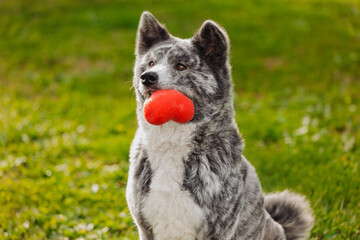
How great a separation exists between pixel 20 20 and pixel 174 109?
8.87m

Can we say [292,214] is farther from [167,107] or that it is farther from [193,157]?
[167,107]

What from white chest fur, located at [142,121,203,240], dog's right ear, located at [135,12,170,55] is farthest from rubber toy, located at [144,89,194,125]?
dog's right ear, located at [135,12,170,55]

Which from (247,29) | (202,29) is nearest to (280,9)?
(247,29)

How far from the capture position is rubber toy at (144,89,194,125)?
284 centimetres

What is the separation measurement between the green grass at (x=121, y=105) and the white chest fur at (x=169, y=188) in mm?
1281

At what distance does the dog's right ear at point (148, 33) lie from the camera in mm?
3377

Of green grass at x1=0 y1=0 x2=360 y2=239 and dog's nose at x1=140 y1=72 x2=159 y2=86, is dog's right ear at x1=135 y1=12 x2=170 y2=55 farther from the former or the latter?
green grass at x1=0 y1=0 x2=360 y2=239

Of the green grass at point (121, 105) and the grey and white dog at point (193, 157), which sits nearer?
the grey and white dog at point (193, 157)

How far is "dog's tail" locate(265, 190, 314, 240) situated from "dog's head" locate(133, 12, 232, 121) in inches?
52.9

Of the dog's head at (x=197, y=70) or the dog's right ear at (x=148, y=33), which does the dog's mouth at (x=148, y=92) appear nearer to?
the dog's head at (x=197, y=70)

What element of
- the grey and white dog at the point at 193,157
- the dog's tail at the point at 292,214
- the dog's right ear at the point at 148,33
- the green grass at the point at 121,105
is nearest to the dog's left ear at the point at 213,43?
the grey and white dog at the point at 193,157

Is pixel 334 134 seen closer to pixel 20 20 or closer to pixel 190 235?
pixel 190 235

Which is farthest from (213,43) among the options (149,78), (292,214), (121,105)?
(121,105)

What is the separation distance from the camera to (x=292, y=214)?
12.8 ft
